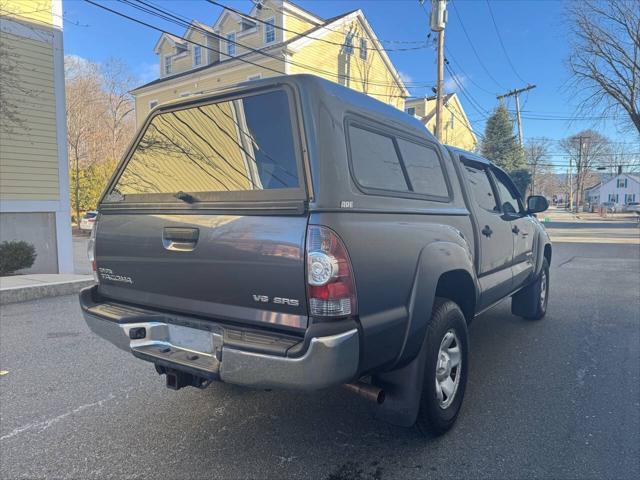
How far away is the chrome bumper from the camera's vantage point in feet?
6.89

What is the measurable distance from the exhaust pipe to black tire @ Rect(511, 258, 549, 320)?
11.9 ft

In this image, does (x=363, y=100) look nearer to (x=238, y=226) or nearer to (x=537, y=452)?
(x=238, y=226)

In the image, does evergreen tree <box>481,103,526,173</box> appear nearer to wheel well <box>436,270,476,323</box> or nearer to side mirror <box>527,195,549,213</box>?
side mirror <box>527,195,549,213</box>

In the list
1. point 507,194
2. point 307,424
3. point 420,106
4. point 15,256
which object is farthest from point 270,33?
point 307,424

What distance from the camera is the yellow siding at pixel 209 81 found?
73.5ft

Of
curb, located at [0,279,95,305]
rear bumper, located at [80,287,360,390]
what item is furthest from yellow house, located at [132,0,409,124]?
rear bumper, located at [80,287,360,390]

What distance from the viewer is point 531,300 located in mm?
5613

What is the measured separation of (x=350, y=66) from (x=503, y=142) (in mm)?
18828

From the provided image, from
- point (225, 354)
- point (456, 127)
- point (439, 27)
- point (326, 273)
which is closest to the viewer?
point (326, 273)

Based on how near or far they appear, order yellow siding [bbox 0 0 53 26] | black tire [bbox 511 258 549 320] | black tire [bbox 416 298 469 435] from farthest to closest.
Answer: yellow siding [bbox 0 0 53 26] < black tire [bbox 511 258 549 320] < black tire [bbox 416 298 469 435]

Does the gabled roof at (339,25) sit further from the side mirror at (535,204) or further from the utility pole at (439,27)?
the side mirror at (535,204)

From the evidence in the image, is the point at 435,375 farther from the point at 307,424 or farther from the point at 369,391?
the point at 307,424

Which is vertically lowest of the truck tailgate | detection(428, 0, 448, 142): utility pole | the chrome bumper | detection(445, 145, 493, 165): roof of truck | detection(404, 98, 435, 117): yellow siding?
the chrome bumper

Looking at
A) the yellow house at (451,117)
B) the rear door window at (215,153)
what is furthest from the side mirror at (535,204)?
the yellow house at (451,117)
